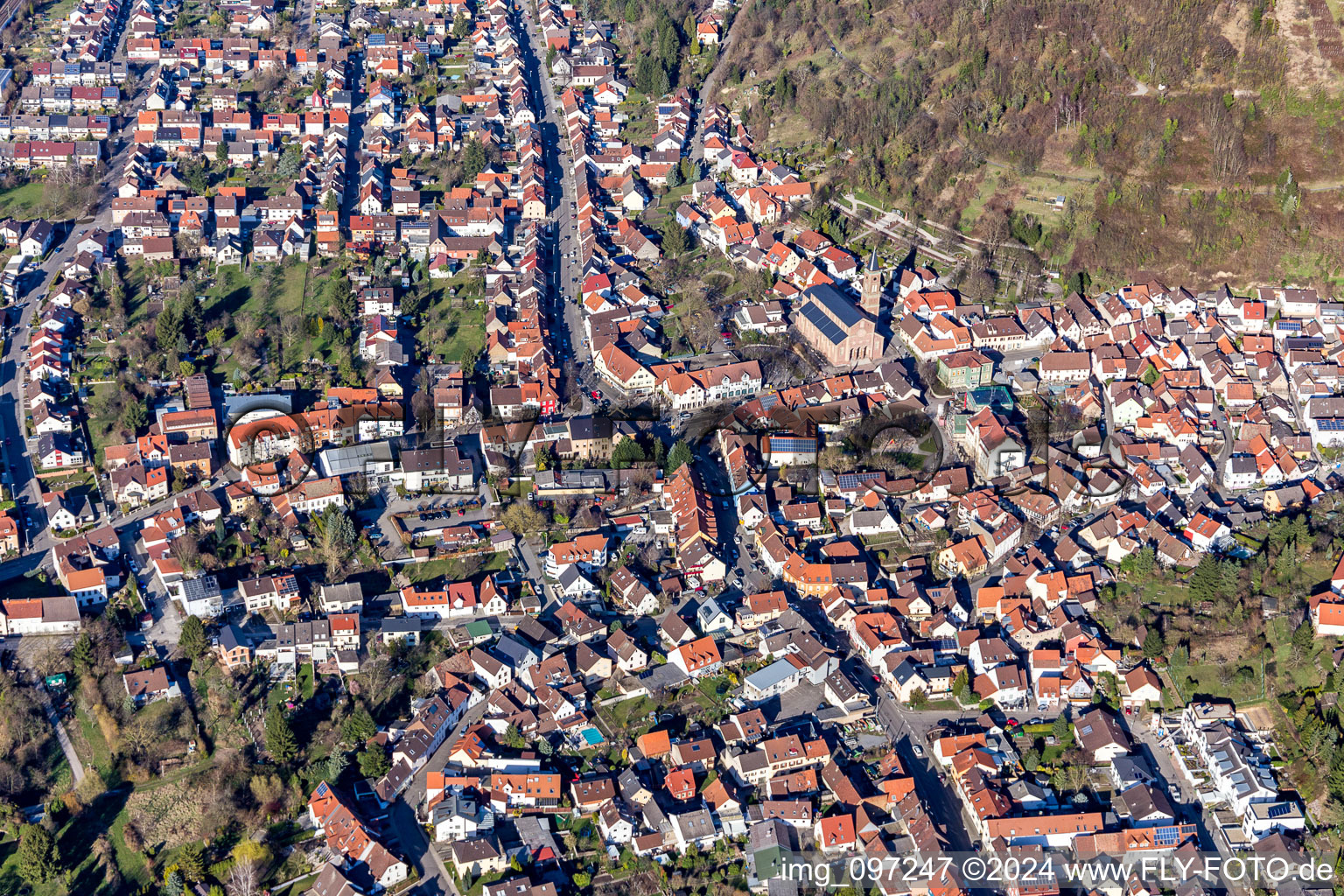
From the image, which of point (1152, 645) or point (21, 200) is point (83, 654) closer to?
point (1152, 645)

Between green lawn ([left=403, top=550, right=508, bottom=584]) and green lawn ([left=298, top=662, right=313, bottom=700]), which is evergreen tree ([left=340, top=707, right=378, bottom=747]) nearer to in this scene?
green lawn ([left=298, top=662, right=313, bottom=700])

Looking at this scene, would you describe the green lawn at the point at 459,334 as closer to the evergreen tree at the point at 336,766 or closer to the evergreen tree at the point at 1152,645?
the evergreen tree at the point at 336,766

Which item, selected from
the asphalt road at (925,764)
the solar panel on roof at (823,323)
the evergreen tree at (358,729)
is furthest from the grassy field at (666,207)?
the evergreen tree at (358,729)

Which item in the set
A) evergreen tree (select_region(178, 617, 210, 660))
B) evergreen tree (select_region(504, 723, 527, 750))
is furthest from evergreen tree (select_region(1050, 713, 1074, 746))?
evergreen tree (select_region(178, 617, 210, 660))

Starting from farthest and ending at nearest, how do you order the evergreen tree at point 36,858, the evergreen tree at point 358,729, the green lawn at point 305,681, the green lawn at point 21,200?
the green lawn at point 21,200
the green lawn at point 305,681
the evergreen tree at point 358,729
the evergreen tree at point 36,858

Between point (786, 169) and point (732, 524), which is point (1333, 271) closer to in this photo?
point (786, 169)

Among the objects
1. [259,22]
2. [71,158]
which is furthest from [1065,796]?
[259,22]
